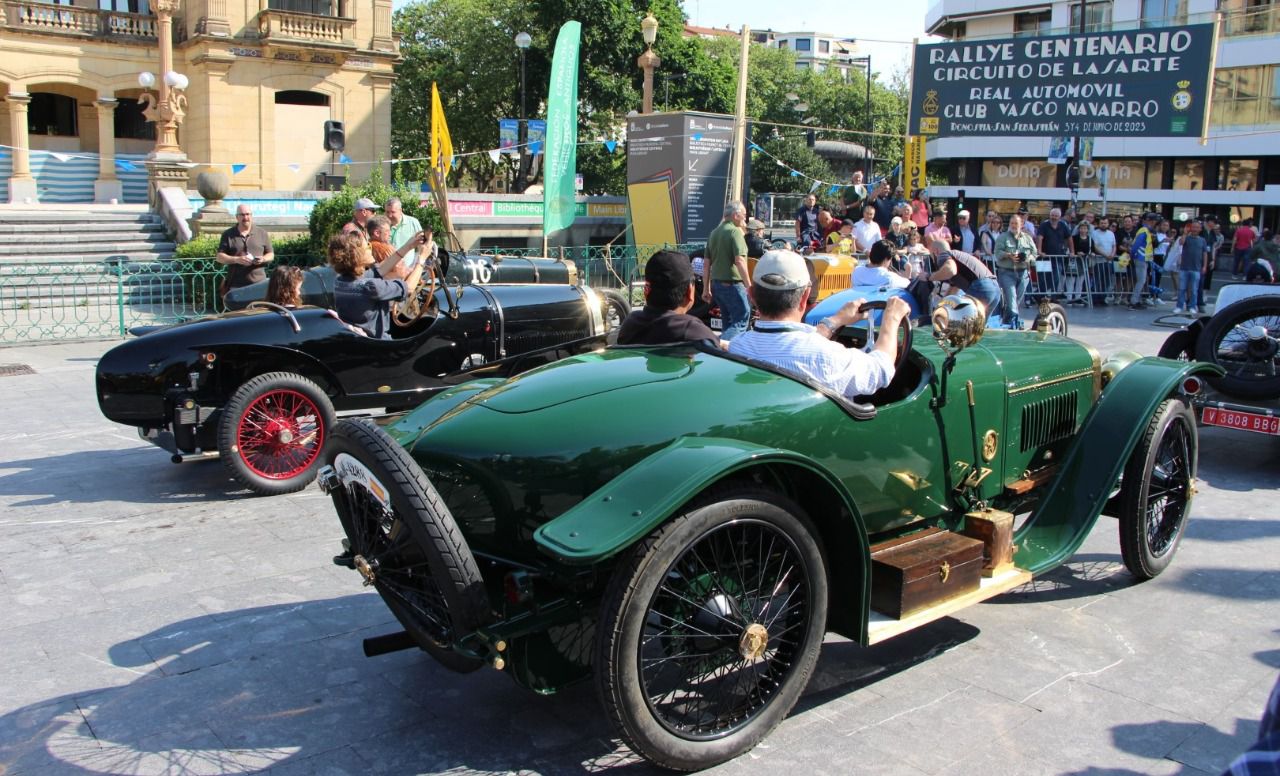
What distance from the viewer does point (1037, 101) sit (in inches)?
754

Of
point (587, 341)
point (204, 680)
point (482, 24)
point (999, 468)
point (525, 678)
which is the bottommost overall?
point (204, 680)

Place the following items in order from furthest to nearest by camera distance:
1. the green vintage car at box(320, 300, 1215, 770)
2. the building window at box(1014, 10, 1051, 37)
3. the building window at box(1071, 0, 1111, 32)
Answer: the building window at box(1014, 10, 1051, 37), the building window at box(1071, 0, 1111, 32), the green vintage car at box(320, 300, 1215, 770)

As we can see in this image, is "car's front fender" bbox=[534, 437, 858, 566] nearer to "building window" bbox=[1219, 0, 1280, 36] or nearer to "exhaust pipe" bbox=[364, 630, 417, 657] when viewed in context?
"exhaust pipe" bbox=[364, 630, 417, 657]

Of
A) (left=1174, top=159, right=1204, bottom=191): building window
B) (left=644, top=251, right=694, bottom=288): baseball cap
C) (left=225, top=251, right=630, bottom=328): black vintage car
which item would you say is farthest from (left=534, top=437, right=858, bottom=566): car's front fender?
(left=1174, top=159, right=1204, bottom=191): building window

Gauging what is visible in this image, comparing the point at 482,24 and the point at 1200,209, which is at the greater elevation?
the point at 482,24

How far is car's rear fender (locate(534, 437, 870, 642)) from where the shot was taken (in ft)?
9.67

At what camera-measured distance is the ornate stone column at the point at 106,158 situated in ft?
101

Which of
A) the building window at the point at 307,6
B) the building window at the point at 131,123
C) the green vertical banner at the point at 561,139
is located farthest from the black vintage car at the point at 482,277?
the building window at the point at 131,123

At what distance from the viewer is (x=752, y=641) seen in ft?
10.8

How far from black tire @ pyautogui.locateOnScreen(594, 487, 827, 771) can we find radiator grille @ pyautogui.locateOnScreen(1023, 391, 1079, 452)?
182cm

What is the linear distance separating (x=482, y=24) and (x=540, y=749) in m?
43.3

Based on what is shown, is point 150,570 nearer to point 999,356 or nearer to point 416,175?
point 999,356

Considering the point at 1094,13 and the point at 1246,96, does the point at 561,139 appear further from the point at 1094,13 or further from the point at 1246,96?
the point at 1094,13

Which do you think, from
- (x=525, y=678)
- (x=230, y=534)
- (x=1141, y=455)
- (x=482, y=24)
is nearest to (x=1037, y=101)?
(x=1141, y=455)
